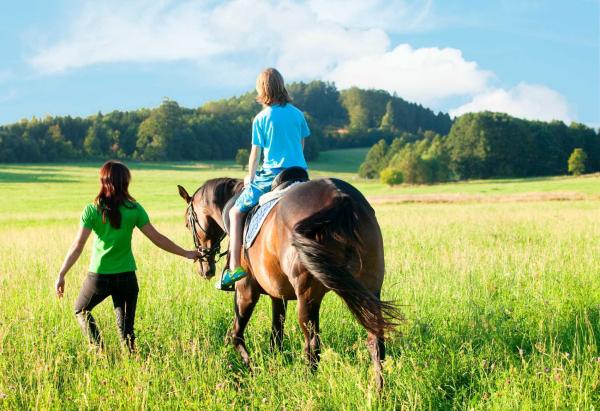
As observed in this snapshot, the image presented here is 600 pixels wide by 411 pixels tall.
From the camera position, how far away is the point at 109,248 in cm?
525

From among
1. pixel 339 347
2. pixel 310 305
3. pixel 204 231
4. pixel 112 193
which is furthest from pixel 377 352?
pixel 204 231

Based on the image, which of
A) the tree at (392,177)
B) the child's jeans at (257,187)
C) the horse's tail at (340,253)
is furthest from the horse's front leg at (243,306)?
the tree at (392,177)

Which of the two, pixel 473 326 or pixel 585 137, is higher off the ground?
pixel 585 137

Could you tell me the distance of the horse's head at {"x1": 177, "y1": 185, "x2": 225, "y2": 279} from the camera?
21.7 feet

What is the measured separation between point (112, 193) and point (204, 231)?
1.64 meters

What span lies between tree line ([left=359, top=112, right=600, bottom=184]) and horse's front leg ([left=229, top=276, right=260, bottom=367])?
71252mm

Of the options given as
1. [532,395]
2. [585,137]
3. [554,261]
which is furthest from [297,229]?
[585,137]

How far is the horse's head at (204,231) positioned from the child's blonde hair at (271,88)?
173cm

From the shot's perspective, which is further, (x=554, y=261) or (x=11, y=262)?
(x=11, y=262)

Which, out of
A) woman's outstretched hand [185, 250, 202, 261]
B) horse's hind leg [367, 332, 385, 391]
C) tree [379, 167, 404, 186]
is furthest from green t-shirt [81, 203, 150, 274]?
tree [379, 167, 404, 186]

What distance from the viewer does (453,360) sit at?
4.75 m

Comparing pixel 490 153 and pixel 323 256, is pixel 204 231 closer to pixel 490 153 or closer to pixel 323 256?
pixel 323 256

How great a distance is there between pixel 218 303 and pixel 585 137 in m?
99.6

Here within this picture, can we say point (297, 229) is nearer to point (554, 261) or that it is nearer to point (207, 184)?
point (207, 184)
